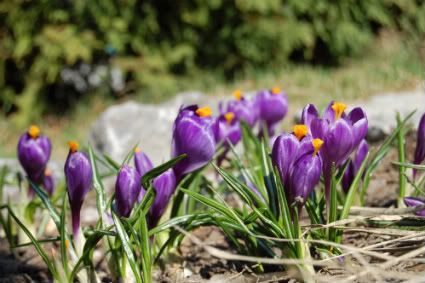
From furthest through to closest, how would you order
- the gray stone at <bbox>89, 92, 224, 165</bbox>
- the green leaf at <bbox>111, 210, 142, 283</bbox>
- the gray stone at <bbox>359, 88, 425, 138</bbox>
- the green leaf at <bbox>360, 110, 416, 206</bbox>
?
the gray stone at <bbox>89, 92, 224, 165</bbox>
the gray stone at <bbox>359, 88, 425, 138</bbox>
the green leaf at <bbox>360, 110, 416, 206</bbox>
the green leaf at <bbox>111, 210, 142, 283</bbox>

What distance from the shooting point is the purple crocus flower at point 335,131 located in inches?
56.7

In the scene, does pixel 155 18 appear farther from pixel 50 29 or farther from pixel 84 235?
pixel 84 235

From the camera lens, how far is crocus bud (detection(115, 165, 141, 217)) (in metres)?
1.52

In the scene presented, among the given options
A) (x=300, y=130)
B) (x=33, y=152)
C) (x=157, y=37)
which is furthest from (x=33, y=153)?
(x=157, y=37)

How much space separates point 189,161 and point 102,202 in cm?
30

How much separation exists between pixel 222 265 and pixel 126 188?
18.3 inches

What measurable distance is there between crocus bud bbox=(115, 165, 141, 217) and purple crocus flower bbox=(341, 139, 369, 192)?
0.72 metres

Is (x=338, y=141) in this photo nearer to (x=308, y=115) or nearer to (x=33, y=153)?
(x=308, y=115)

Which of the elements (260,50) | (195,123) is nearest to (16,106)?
(260,50)

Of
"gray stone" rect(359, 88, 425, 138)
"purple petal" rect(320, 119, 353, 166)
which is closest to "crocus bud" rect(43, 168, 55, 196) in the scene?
"purple petal" rect(320, 119, 353, 166)

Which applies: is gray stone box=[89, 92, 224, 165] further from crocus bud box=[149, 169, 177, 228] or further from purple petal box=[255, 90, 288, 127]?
crocus bud box=[149, 169, 177, 228]

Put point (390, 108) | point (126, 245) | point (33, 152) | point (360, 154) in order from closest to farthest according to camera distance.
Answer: point (126, 245)
point (360, 154)
point (33, 152)
point (390, 108)

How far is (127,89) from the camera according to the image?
6988 millimetres

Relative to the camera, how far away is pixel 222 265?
179 centimetres
